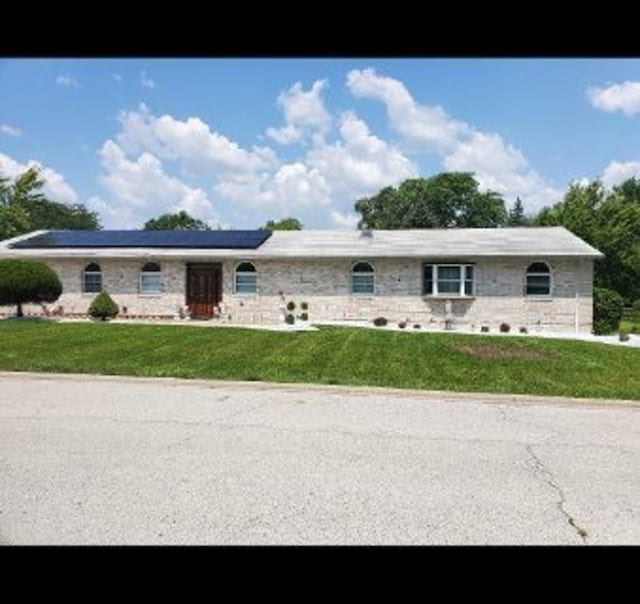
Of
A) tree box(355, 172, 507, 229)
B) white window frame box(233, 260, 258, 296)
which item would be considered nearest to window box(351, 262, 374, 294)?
white window frame box(233, 260, 258, 296)

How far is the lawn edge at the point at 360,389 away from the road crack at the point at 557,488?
12.6 ft

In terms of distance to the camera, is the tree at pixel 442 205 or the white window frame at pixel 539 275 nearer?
the white window frame at pixel 539 275

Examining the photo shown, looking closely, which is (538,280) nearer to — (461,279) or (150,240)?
(461,279)

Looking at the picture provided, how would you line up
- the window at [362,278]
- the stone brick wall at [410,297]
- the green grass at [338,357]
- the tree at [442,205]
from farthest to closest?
the tree at [442,205] < the window at [362,278] < the stone brick wall at [410,297] < the green grass at [338,357]

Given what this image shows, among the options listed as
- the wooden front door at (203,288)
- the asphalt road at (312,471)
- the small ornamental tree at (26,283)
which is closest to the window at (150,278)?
the wooden front door at (203,288)

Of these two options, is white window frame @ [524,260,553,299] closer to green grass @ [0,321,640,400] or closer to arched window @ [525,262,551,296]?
arched window @ [525,262,551,296]

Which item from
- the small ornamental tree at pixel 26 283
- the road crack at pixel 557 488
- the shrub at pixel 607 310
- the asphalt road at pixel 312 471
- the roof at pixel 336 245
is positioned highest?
the roof at pixel 336 245

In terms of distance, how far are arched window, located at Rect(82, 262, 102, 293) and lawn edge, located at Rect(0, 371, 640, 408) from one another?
15255 mm

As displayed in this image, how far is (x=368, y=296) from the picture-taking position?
26547 mm

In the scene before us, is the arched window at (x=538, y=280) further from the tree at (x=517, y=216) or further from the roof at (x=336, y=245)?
the tree at (x=517, y=216)

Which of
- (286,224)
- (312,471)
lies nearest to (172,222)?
(286,224)

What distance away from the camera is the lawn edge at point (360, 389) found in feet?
37.6
